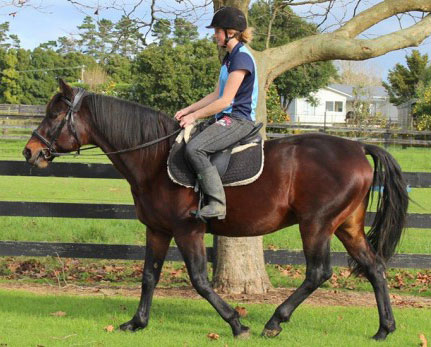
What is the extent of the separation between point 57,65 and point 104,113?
2718 inches

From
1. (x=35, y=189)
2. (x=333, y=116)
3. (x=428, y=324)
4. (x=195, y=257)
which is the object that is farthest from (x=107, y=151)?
(x=333, y=116)

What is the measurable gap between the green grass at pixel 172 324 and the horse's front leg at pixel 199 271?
0.47ft

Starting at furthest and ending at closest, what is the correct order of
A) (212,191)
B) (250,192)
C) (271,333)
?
(250,192) → (271,333) → (212,191)

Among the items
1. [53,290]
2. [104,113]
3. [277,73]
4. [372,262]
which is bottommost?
[53,290]

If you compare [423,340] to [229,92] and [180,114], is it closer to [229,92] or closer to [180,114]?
[229,92]

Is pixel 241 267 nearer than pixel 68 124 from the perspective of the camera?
No

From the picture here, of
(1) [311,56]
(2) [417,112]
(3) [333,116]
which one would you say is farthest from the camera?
(3) [333,116]

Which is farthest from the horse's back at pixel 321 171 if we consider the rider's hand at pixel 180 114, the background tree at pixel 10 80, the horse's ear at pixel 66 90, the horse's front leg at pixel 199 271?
the background tree at pixel 10 80

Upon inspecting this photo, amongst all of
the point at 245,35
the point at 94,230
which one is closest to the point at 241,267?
the point at 245,35

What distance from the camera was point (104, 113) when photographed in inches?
232

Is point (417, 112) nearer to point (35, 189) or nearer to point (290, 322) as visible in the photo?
point (35, 189)

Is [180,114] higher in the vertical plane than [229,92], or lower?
lower

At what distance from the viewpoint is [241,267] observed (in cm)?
755

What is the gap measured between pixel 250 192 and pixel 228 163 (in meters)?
0.33
